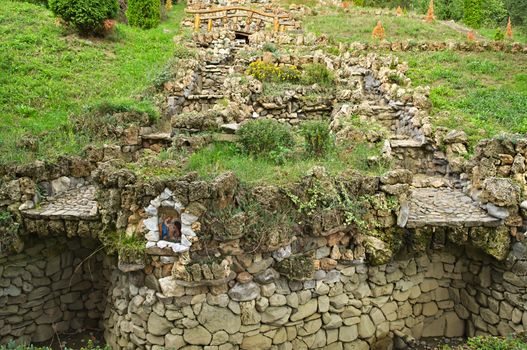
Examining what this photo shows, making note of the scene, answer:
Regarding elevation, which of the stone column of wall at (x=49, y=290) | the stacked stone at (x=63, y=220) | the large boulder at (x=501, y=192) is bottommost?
the stone column of wall at (x=49, y=290)

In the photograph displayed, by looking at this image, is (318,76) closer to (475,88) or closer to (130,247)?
(475,88)

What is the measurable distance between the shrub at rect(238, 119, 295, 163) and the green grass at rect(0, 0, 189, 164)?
3.51m

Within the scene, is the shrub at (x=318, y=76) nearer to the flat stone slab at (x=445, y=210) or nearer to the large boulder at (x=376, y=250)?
the flat stone slab at (x=445, y=210)

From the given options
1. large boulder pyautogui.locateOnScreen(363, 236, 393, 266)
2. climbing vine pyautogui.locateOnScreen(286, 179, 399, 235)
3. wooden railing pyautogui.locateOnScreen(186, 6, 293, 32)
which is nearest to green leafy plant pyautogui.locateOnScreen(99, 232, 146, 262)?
climbing vine pyautogui.locateOnScreen(286, 179, 399, 235)

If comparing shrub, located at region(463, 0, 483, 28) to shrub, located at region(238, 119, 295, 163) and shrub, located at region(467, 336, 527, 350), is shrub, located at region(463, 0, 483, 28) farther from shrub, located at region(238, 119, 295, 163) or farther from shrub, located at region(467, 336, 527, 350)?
shrub, located at region(467, 336, 527, 350)

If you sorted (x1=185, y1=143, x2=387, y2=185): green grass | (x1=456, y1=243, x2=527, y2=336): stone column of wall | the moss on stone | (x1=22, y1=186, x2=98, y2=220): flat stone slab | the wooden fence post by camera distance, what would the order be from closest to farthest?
the moss on stone
(x1=185, y1=143, x2=387, y2=185): green grass
(x1=456, y1=243, x2=527, y2=336): stone column of wall
(x1=22, y1=186, x2=98, y2=220): flat stone slab
the wooden fence post

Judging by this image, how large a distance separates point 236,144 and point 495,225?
505 centimetres

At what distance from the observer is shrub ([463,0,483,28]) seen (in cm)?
2889

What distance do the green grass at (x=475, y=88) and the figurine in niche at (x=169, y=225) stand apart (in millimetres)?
6896

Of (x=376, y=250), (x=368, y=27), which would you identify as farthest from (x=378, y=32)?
(x=376, y=250)

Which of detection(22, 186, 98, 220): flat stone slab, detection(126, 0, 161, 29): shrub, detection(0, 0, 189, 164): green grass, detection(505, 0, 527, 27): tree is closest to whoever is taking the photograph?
detection(22, 186, 98, 220): flat stone slab

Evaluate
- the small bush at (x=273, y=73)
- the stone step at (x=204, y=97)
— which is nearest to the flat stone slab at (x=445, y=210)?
the stone step at (x=204, y=97)

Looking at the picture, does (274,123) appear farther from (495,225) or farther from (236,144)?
(495,225)

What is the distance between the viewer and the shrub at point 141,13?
2188 centimetres
